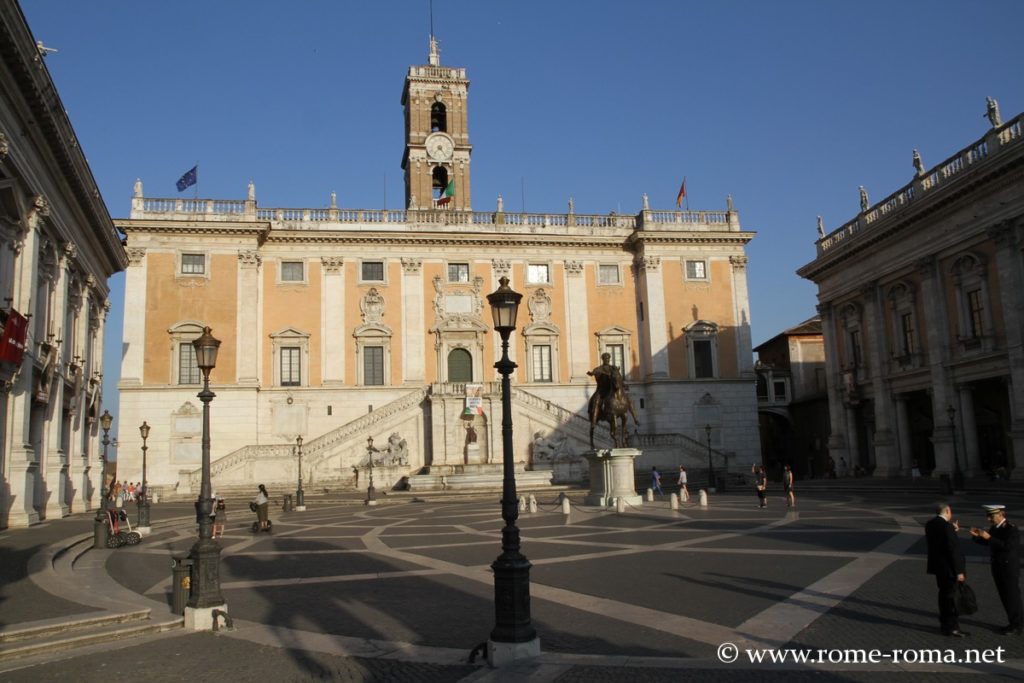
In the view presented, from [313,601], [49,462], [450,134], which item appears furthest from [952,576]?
[450,134]

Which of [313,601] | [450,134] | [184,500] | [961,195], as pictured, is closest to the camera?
[313,601]

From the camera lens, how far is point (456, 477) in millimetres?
39562

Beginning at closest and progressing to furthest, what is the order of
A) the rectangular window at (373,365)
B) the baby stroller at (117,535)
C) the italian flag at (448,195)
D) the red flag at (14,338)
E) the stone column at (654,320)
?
the baby stroller at (117,535)
the red flag at (14,338)
the rectangular window at (373,365)
the stone column at (654,320)
the italian flag at (448,195)

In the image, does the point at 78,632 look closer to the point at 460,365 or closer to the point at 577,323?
the point at 460,365

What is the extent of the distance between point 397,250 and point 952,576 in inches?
1624

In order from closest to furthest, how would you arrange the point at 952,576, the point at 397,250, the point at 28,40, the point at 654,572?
1. the point at 952,576
2. the point at 654,572
3. the point at 28,40
4. the point at 397,250

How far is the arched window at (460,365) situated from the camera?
47031 millimetres

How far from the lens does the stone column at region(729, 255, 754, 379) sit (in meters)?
48.9

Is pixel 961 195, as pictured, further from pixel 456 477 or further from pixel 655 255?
pixel 456 477

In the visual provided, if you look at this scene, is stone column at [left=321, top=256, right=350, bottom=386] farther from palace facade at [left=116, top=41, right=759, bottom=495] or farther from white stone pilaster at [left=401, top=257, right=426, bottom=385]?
white stone pilaster at [left=401, top=257, right=426, bottom=385]

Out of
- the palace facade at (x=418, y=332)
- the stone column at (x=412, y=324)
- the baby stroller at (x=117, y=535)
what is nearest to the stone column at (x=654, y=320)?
the palace facade at (x=418, y=332)

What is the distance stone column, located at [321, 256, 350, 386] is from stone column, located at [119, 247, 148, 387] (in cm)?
959

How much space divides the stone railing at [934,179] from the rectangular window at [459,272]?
69.3 feet

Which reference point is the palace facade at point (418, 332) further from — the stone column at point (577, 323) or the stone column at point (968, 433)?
the stone column at point (968, 433)
